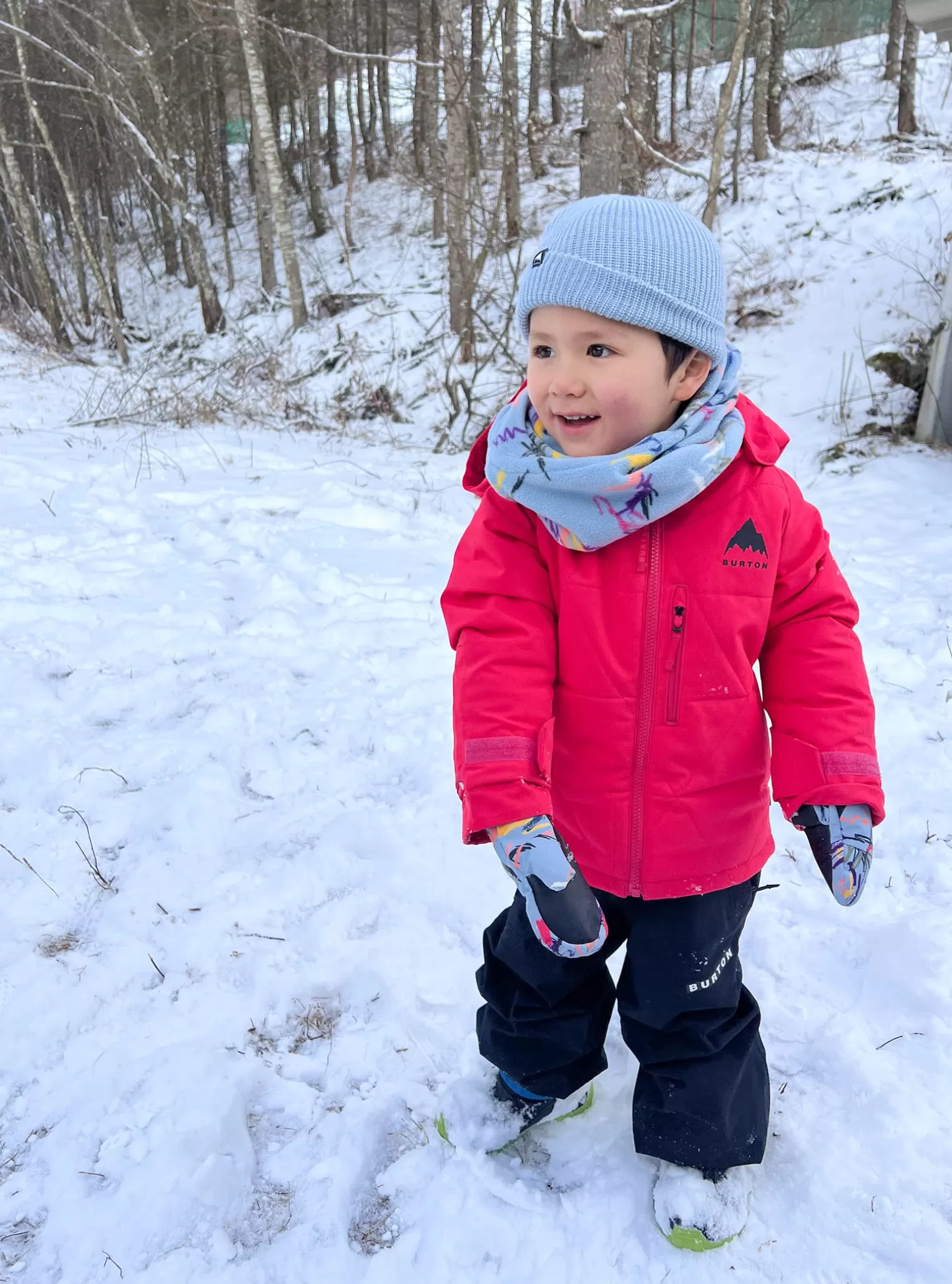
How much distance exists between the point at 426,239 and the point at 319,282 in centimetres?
220

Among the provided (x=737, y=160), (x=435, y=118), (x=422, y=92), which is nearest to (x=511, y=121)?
(x=737, y=160)

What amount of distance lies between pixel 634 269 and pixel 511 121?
1026cm

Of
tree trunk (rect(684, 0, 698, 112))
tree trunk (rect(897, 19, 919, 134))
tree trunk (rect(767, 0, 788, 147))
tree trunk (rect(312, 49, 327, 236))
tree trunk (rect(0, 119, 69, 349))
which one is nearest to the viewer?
tree trunk (rect(897, 19, 919, 134))

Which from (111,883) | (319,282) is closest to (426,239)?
(319,282)

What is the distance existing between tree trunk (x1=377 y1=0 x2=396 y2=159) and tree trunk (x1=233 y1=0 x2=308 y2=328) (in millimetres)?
4864

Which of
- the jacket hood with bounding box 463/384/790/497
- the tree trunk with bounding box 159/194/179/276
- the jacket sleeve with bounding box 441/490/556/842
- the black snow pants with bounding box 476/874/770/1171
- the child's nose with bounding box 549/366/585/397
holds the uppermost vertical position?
the child's nose with bounding box 549/366/585/397

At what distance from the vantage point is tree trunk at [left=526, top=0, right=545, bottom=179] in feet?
45.9

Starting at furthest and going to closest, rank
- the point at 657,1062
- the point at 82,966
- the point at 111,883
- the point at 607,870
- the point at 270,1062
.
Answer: the point at 111,883
the point at 82,966
the point at 270,1062
the point at 657,1062
the point at 607,870

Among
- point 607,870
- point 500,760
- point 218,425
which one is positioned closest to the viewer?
point 500,760

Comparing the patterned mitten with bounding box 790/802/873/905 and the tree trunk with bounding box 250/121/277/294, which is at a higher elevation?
the patterned mitten with bounding box 790/802/873/905

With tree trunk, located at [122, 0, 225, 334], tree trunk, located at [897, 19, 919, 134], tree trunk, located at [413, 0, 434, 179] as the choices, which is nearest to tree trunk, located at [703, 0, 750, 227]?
tree trunk, located at [897, 19, 919, 134]

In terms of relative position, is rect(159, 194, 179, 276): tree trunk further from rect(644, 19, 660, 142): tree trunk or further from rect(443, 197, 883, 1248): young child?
rect(443, 197, 883, 1248): young child

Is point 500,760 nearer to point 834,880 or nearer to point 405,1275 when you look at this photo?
point 834,880

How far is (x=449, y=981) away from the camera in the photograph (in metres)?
A: 1.94
